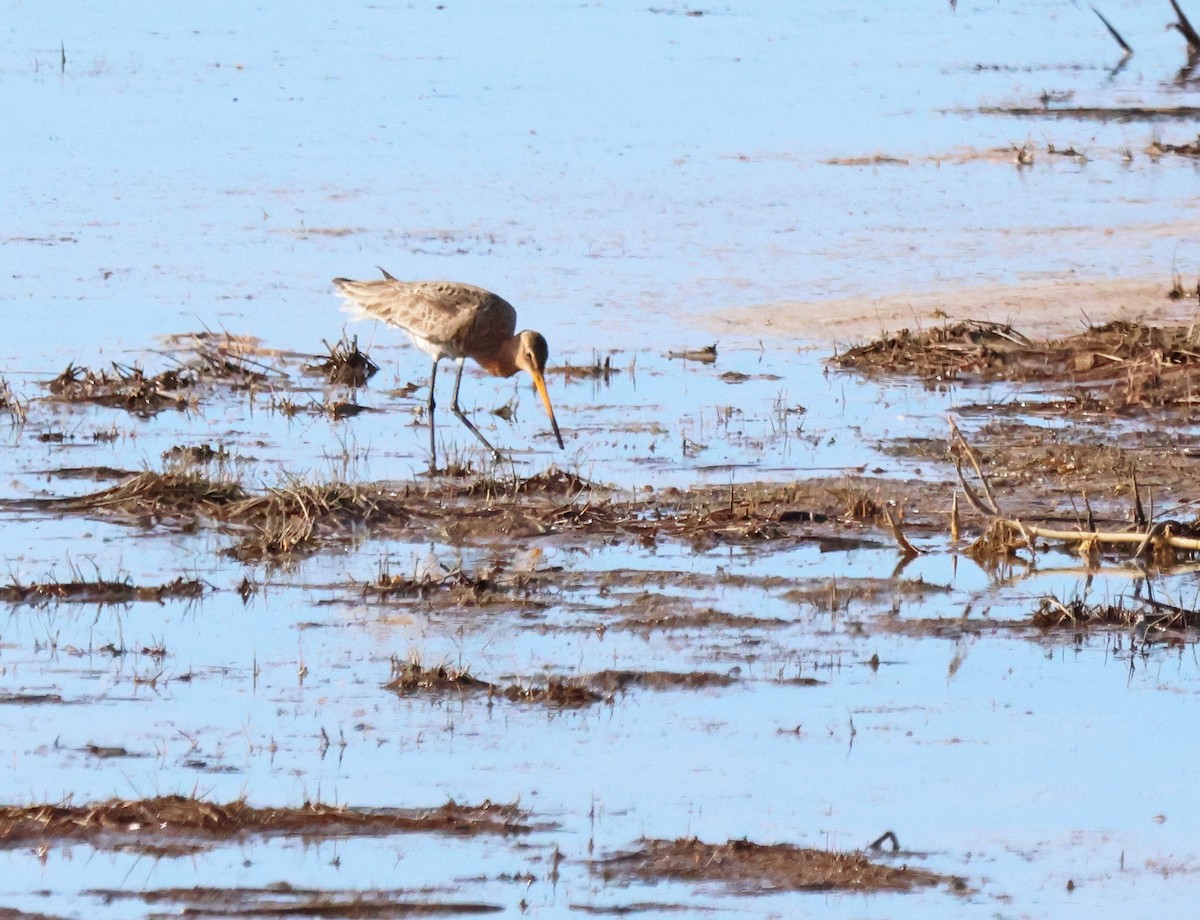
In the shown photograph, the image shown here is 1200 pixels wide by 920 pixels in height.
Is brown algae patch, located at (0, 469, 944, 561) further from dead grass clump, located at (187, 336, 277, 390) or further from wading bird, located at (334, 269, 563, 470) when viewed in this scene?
dead grass clump, located at (187, 336, 277, 390)

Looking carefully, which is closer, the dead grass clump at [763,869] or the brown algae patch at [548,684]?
the dead grass clump at [763,869]

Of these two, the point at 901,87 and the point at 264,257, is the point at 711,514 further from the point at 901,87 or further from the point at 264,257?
the point at 901,87

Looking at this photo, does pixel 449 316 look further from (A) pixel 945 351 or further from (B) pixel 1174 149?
(B) pixel 1174 149

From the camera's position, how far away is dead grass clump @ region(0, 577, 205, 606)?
340 inches

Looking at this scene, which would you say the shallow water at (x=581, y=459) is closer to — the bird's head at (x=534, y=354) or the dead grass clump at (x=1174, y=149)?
the bird's head at (x=534, y=354)

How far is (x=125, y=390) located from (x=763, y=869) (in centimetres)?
747

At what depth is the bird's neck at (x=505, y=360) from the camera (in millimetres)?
12906

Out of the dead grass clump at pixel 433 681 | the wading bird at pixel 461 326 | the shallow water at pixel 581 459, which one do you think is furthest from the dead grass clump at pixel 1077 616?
the wading bird at pixel 461 326

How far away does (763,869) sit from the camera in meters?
6.08

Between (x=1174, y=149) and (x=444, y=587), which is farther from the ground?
(x=1174, y=149)

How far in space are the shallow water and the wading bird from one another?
0.40m

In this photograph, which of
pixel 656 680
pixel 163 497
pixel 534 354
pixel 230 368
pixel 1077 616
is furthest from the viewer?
pixel 230 368

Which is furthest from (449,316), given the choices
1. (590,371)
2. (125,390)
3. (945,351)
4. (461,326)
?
(945,351)

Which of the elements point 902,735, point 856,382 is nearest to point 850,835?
point 902,735
